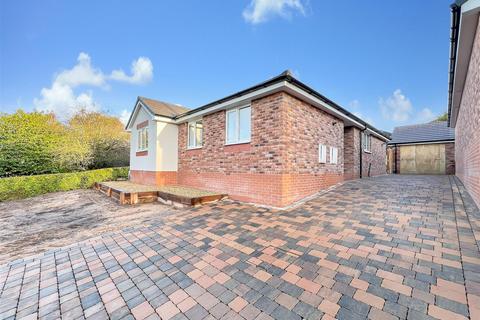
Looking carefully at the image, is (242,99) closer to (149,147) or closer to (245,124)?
(245,124)

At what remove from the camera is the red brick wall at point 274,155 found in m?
6.20

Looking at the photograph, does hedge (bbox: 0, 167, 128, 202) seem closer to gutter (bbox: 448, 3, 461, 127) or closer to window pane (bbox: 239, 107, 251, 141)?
window pane (bbox: 239, 107, 251, 141)

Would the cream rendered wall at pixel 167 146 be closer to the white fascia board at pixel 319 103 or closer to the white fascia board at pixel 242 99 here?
the white fascia board at pixel 242 99

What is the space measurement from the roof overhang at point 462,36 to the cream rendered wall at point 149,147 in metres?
11.7

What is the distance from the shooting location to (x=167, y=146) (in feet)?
37.2

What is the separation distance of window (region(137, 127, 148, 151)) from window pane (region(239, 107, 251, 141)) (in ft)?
25.4

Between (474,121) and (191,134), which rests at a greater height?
(191,134)

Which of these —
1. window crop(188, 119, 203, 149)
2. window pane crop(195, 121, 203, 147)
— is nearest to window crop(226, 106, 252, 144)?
window pane crop(195, 121, 203, 147)

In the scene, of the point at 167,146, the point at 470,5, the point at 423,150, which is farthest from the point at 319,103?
the point at 423,150

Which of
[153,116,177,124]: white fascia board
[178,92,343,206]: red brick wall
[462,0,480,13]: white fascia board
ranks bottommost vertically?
[178,92,343,206]: red brick wall

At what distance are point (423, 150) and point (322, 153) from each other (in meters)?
16.4

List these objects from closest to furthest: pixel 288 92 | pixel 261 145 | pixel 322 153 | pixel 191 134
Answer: pixel 288 92, pixel 261 145, pixel 322 153, pixel 191 134

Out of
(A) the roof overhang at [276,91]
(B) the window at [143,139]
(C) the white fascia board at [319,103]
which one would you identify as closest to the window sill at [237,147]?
(A) the roof overhang at [276,91]

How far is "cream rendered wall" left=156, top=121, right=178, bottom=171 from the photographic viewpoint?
36.1 feet
